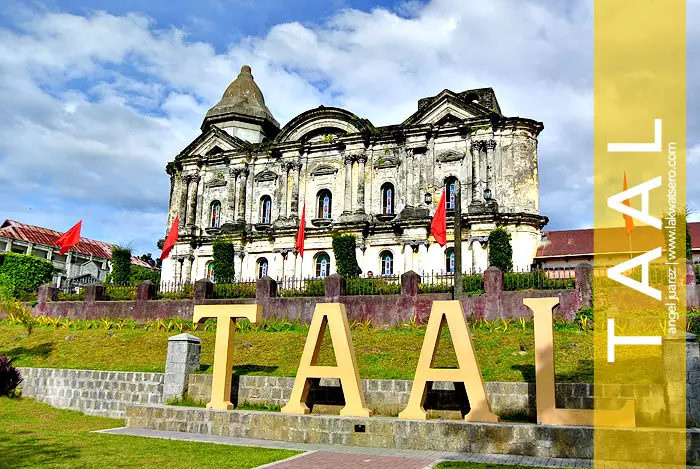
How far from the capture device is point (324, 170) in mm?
34062

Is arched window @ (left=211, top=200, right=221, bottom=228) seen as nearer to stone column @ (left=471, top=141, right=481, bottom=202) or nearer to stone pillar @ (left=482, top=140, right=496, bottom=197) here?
stone column @ (left=471, top=141, right=481, bottom=202)

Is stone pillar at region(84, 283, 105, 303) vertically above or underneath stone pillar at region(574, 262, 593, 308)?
underneath

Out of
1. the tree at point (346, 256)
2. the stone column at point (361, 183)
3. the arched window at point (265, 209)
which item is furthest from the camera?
the arched window at point (265, 209)

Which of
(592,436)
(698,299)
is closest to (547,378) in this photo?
(592,436)

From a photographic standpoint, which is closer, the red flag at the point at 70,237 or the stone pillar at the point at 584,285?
the stone pillar at the point at 584,285

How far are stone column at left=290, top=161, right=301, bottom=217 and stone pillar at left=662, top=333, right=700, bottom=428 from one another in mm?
25195

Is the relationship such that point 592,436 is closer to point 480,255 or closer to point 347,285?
point 347,285

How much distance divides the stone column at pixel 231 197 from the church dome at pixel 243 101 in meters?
4.91

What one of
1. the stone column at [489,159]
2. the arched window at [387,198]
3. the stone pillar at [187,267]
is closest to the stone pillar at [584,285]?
the stone column at [489,159]

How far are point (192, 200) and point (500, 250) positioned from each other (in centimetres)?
1999

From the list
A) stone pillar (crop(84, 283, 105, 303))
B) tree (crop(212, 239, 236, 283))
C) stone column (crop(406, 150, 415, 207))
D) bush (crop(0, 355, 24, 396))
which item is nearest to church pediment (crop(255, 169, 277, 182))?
tree (crop(212, 239, 236, 283))

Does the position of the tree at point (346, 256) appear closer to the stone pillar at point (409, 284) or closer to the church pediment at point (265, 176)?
the church pediment at point (265, 176)

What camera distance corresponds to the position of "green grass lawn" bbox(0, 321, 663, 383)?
1414cm

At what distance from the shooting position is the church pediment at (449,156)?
31328 mm
